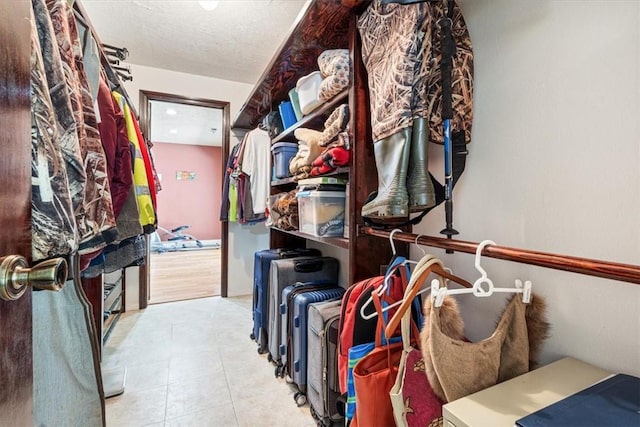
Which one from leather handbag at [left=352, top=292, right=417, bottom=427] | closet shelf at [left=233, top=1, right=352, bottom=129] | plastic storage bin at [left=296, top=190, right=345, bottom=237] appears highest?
closet shelf at [left=233, top=1, right=352, bottom=129]

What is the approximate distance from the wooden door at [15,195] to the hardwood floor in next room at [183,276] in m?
3.09

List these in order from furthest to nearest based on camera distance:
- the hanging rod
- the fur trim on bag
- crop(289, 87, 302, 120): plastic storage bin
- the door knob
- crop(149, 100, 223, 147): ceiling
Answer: crop(149, 100, 223, 147): ceiling, crop(289, 87, 302, 120): plastic storage bin, the fur trim on bag, the hanging rod, the door knob

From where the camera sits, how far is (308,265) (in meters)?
1.92

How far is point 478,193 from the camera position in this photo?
1091mm

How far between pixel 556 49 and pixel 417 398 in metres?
1.05

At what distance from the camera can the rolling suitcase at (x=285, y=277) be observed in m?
1.87

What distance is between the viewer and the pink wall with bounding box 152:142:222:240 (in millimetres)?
7051

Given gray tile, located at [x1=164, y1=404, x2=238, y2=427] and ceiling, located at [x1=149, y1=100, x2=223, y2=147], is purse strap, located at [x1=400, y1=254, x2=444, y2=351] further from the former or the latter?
ceiling, located at [x1=149, y1=100, x2=223, y2=147]

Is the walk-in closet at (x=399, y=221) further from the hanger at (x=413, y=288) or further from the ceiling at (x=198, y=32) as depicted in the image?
the ceiling at (x=198, y=32)

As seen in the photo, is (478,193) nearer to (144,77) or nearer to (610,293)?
(610,293)

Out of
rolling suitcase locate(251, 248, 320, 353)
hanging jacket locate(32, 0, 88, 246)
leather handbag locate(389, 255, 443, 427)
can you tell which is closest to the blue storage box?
rolling suitcase locate(251, 248, 320, 353)

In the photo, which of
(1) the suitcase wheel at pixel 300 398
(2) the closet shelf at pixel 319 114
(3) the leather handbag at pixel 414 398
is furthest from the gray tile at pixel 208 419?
(2) the closet shelf at pixel 319 114

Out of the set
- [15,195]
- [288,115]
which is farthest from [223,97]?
[15,195]

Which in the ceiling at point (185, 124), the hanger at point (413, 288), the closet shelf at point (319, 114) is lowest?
the hanger at point (413, 288)
